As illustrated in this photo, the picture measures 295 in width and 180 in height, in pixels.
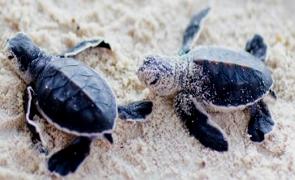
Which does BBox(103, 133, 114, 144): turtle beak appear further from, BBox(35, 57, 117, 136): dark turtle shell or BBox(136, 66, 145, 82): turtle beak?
BBox(136, 66, 145, 82): turtle beak

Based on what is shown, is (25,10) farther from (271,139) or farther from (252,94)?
(271,139)

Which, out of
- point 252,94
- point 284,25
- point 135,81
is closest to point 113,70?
point 135,81

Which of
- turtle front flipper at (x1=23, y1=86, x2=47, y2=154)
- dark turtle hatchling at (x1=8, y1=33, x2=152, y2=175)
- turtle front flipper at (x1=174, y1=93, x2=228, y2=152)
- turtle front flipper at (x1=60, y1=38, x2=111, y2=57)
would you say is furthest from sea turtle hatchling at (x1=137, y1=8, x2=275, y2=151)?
turtle front flipper at (x1=23, y1=86, x2=47, y2=154)

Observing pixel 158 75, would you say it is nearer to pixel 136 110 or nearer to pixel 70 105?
pixel 136 110

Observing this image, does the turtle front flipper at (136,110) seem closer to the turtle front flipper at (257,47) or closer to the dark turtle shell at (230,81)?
the dark turtle shell at (230,81)

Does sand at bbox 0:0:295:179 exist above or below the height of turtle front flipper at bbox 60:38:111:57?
below

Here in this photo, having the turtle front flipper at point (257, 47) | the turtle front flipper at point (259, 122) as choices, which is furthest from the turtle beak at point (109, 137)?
the turtle front flipper at point (257, 47)

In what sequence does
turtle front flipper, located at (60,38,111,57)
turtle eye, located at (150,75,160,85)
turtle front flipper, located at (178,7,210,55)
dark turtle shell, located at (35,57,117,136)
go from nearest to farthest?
dark turtle shell, located at (35,57,117,136), turtle eye, located at (150,75,160,85), turtle front flipper, located at (60,38,111,57), turtle front flipper, located at (178,7,210,55)
